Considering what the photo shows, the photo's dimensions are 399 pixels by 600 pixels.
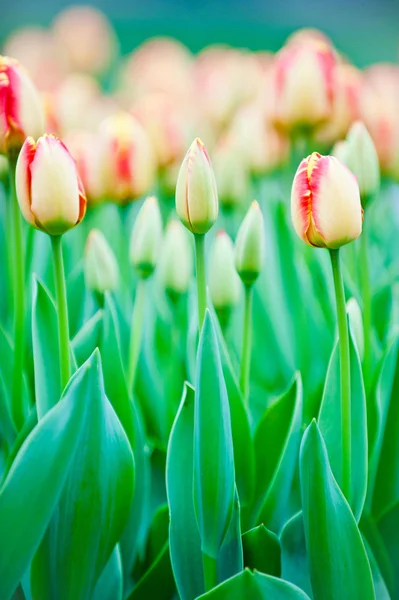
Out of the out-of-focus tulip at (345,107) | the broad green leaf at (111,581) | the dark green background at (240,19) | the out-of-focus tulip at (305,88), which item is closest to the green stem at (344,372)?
the broad green leaf at (111,581)

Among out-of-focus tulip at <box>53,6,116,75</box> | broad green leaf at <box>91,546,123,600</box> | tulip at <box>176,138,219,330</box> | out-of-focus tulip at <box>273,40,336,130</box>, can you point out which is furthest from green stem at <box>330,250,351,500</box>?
out-of-focus tulip at <box>53,6,116,75</box>

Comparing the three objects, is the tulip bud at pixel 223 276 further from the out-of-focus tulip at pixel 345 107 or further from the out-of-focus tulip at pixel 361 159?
the out-of-focus tulip at pixel 345 107

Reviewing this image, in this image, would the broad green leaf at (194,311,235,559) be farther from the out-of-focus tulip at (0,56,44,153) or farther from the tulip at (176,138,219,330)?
the out-of-focus tulip at (0,56,44,153)

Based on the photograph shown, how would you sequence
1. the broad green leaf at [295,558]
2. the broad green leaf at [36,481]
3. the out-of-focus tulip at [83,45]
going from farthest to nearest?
the out-of-focus tulip at [83,45]
the broad green leaf at [295,558]
the broad green leaf at [36,481]

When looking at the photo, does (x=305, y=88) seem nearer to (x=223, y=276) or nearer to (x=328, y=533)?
(x=223, y=276)

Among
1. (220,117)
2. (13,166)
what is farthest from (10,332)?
(220,117)

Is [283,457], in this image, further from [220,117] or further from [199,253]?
[220,117]

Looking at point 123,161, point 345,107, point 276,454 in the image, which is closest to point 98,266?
point 123,161
